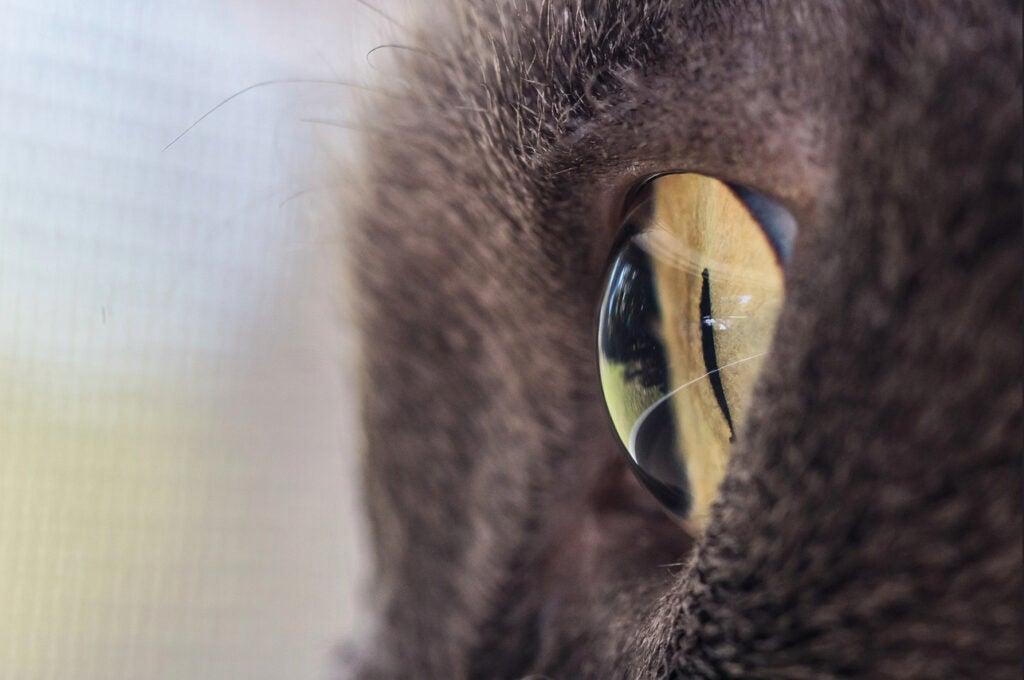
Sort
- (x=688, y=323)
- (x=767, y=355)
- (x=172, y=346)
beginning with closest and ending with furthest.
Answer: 1. (x=767, y=355)
2. (x=688, y=323)
3. (x=172, y=346)

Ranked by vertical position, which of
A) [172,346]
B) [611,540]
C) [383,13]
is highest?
[383,13]

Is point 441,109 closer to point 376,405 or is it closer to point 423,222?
point 423,222

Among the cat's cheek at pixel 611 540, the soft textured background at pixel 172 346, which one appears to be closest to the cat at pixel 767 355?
the cat's cheek at pixel 611 540

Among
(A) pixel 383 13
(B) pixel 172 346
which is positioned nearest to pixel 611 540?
(A) pixel 383 13

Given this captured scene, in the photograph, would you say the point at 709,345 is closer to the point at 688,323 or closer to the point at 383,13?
the point at 688,323

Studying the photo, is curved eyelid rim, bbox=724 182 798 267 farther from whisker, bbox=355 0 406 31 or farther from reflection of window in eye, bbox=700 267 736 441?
whisker, bbox=355 0 406 31

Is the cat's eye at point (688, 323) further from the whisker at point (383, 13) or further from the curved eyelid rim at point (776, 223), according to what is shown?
the whisker at point (383, 13)

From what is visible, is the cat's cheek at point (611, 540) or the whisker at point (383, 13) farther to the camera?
the whisker at point (383, 13)
